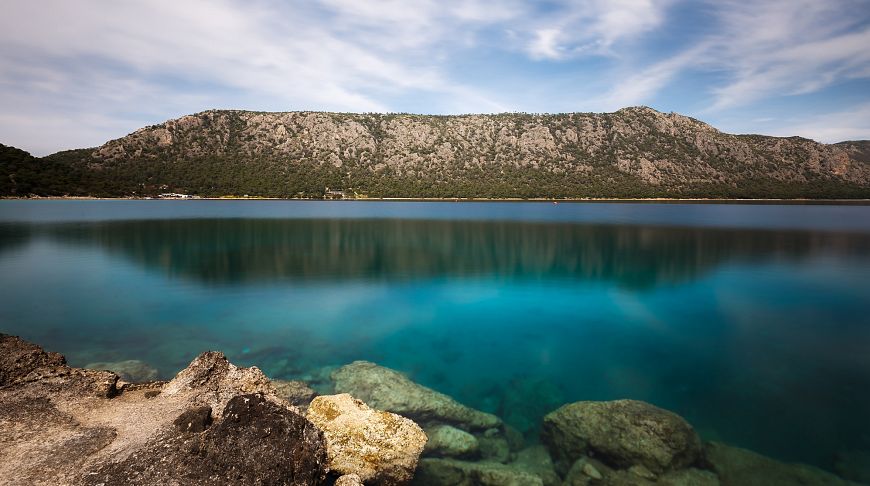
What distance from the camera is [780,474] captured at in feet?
30.9

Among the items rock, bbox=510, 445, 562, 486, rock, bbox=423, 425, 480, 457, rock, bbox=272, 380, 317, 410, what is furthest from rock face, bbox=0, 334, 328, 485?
rock, bbox=510, 445, 562, 486

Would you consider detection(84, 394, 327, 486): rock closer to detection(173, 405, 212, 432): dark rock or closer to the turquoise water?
detection(173, 405, 212, 432): dark rock

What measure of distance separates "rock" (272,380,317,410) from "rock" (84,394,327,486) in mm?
3364

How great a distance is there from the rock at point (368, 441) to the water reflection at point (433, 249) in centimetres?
2134

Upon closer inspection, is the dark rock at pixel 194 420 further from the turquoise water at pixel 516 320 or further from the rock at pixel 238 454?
the turquoise water at pixel 516 320

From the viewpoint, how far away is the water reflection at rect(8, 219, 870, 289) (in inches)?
1293

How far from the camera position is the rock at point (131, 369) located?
13.1m

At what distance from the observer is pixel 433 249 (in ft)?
145

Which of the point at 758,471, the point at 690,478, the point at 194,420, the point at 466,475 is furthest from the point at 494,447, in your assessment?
the point at 194,420

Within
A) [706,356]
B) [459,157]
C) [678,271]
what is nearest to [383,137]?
[459,157]

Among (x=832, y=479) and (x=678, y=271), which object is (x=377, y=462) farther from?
(x=678, y=271)

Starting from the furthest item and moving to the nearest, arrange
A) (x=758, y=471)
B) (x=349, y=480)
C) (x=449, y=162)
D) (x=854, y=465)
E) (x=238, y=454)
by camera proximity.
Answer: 1. (x=449, y=162)
2. (x=854, y=465)
3. (x=758, y=471)
4. (x=349, y=480)
5. (x=238, y=454)

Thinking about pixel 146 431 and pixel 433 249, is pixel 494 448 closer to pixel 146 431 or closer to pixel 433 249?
pixel 146 431

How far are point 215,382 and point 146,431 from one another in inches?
82.2
